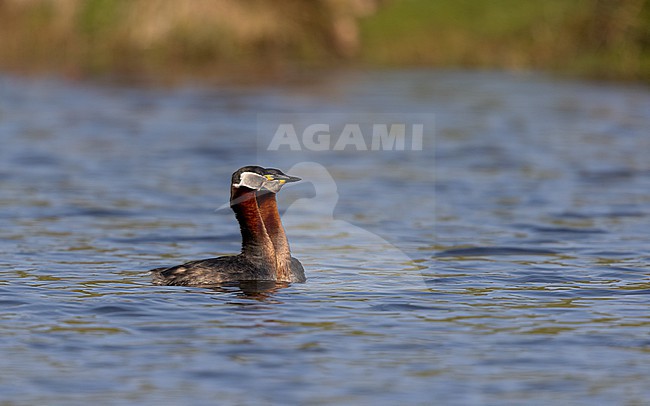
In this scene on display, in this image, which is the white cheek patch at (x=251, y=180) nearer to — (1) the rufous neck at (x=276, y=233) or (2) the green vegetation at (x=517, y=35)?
(1) the rufous neck at (x=276, y=233)

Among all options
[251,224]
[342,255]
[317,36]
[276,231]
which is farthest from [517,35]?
[251,224]

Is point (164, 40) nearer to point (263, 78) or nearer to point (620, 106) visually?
point (263, 78)

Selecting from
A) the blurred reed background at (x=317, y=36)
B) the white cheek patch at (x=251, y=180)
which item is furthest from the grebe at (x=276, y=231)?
the blurred reed background at (x=317, y=36)

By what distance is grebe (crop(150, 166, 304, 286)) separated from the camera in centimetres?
1250

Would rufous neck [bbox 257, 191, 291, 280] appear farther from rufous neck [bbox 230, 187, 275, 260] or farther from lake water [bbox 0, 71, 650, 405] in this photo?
lake water [bbox 0, 71, 650, 405]

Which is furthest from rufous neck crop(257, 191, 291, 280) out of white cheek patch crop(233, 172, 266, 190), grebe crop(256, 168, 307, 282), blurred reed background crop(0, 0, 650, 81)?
blurred reed background crop(0, 0, 650, 81)

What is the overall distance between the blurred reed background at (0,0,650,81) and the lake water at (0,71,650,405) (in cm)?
349

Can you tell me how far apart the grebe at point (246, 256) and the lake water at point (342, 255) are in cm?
22

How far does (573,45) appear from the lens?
34.8 m

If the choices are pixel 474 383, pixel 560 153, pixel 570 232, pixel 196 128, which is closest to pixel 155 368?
pixel 474 383

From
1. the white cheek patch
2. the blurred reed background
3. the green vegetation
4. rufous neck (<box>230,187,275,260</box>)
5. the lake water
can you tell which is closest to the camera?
the lake water

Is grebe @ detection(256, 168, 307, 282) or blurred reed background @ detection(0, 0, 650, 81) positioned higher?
blurred reed background @ detection(0, 0, 650, 81)

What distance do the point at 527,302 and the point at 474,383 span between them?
9.45 ft

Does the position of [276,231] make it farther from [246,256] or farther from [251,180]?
[251,180]
